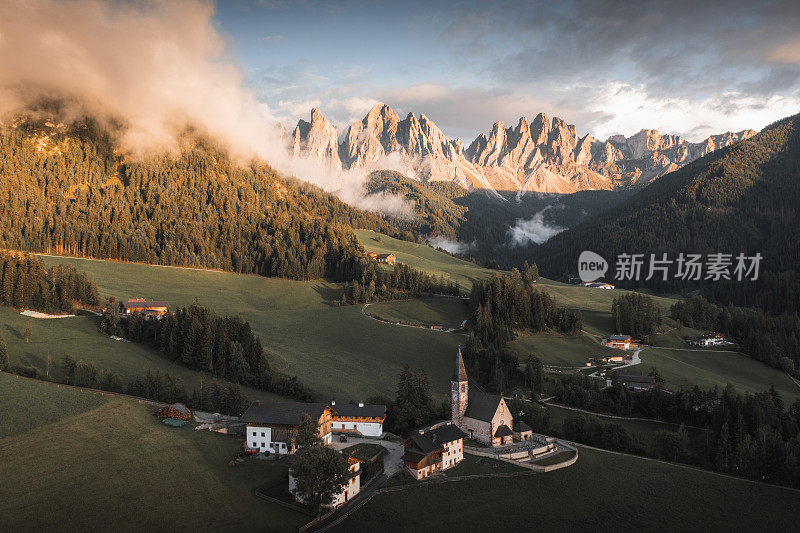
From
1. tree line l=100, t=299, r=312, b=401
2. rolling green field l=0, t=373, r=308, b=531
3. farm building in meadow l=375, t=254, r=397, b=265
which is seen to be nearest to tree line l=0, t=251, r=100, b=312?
tree line l=100, t=299, r=312, b=401

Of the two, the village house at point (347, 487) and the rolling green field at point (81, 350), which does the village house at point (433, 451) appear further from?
the rolling green field at point (81, 350)

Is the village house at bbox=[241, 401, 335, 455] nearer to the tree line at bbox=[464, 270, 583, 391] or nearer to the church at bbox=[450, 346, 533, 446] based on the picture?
the church at bbox=[450, 346, 533, 446]

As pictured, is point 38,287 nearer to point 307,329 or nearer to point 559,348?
point 307,329

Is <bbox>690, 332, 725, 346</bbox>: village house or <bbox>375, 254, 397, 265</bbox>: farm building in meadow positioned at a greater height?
<bbox>375, 254, 397, 265</bbox>: farm building in meadow

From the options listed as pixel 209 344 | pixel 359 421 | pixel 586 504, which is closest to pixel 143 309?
pixel 209 344

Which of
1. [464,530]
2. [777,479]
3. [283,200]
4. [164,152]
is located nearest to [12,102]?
[164,152]

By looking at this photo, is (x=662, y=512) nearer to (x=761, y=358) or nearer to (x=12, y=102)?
(x=761, y=358)
